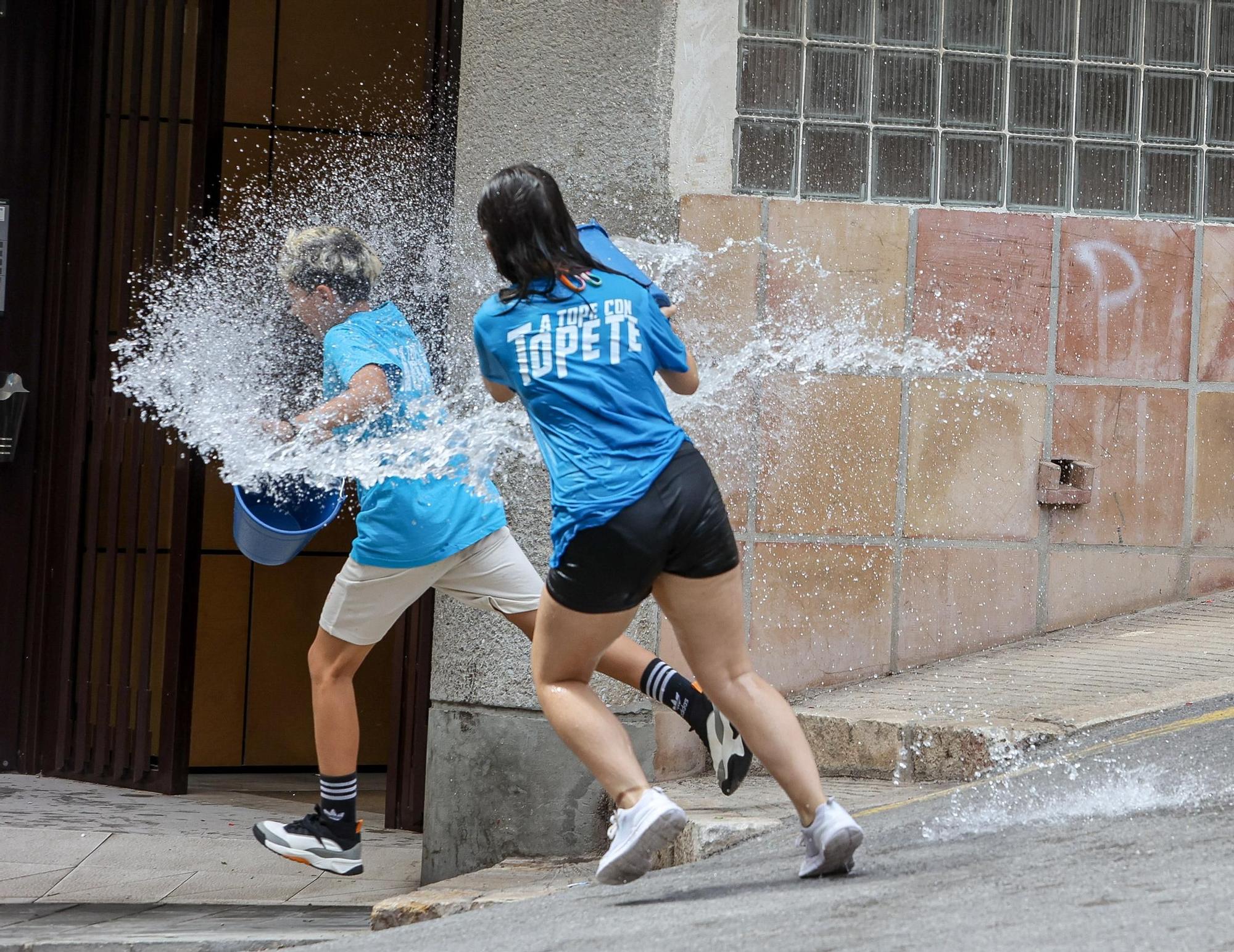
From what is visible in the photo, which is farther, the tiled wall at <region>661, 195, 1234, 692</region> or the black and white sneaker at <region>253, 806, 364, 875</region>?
the tiled wall at <region>661, 195, 1234, 692</region>

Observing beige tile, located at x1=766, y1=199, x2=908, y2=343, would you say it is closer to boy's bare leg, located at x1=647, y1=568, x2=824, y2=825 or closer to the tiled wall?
the tiled wall

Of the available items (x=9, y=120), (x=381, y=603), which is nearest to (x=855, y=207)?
(x=381, y=603)

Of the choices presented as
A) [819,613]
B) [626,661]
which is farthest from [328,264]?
[819,613]

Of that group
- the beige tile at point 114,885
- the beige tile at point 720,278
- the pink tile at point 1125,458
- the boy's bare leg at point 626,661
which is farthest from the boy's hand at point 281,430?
the pink tile at point 1125,458

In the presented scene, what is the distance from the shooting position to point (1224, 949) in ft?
7.48

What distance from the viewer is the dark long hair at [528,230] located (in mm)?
3193

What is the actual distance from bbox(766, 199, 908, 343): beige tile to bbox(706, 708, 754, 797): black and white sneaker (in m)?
1.87

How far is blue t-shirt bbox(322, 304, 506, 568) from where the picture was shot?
4.11 metres

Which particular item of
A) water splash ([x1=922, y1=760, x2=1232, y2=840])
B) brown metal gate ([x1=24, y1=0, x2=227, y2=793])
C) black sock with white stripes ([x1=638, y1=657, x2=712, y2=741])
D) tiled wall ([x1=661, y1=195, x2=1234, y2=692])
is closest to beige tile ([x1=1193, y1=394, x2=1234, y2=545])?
tiled wall ([x1=661, y1=195, x2=1234, y2=692])

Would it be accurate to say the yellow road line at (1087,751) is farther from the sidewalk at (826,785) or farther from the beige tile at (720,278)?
the beige tile at (720,278)

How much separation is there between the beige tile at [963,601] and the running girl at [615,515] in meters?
2.13

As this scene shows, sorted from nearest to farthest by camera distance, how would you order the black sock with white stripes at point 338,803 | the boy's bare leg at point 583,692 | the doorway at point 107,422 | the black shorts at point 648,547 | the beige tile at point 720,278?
the black shorts at point 648,547
the boy's bare leg at point 583,692
the black sock with white stripes at point 338,803
the beige tile at point 720,278
the doorway at point 107,422

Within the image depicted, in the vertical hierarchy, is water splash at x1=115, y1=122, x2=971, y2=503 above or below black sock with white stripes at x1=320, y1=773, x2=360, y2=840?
above

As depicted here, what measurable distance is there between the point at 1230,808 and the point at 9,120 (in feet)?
18.8
